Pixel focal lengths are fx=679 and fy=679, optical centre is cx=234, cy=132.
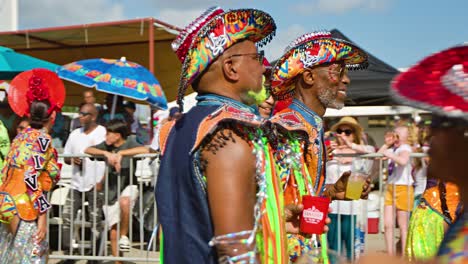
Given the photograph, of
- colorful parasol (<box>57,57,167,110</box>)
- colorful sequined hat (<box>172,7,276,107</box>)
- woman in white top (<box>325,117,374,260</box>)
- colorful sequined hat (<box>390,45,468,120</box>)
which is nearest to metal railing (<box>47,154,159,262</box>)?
colorful parasol (<box>57,57,167,110</box>)

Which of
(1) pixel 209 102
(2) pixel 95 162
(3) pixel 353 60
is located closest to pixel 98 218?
(2) pixel 95 162

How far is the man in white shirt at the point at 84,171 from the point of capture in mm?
7543

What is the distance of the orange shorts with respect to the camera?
7020 mm

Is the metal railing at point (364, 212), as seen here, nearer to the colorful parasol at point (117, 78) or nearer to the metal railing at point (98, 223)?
the metal railing at point (98, 223)

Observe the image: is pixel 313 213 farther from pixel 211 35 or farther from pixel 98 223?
pixel 98 223

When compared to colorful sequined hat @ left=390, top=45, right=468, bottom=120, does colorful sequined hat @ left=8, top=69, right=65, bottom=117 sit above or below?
above

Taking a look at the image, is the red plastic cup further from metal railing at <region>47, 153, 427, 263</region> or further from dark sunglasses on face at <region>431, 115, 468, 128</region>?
metal railing at <region>47, 153, 427, 263</region>

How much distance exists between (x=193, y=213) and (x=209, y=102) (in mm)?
432

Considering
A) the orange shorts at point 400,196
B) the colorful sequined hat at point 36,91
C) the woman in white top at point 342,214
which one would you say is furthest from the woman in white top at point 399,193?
the colorful sequined hat at point 36,91

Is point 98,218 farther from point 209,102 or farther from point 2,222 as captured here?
point 209,102

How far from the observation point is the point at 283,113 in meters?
3.94

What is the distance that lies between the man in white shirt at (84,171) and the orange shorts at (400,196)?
3.13m

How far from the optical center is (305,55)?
4.09m

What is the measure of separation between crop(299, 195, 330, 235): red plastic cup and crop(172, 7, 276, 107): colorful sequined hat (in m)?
0.97
